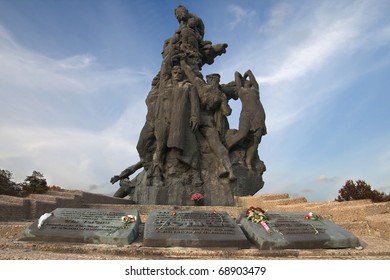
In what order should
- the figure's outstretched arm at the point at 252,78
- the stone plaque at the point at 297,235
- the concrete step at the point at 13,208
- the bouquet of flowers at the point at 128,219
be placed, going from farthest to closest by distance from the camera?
the figure's outstretched arm at the point at 252,78 < the concrete step at the point at 13,208 < the bouquet of flowers at the point at 128,219 < the stone plaque at the point at 297,235

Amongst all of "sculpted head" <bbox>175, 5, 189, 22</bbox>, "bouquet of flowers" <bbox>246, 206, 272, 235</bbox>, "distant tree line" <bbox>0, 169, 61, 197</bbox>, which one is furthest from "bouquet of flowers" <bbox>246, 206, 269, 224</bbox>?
"distant tree line" <bbox>0, 169, 61, 197</bbox>

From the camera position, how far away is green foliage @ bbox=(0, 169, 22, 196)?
1599 cm

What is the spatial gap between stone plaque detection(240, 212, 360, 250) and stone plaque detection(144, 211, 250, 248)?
0.67 feet

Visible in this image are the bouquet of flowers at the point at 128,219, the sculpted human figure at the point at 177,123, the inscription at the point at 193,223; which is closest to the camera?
the inscription at the point at 193,223

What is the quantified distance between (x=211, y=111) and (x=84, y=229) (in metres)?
7.33

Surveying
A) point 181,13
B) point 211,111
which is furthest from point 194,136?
point 181,13

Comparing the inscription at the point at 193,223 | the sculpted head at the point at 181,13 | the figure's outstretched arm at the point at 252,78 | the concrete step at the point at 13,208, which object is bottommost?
the inscription at the point at 193,223

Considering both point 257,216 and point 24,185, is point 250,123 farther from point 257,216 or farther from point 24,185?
point 24,185

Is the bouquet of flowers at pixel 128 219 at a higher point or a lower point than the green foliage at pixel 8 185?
lower

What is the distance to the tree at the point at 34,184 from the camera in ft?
57.3

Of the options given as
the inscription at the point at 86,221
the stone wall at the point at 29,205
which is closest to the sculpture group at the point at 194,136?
the stone wall at the point at 29,205

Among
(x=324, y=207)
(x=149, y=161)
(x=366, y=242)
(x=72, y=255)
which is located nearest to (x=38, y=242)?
(x=72, y=255)

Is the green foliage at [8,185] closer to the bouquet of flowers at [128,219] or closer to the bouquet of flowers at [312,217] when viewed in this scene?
the bouquet of flowers at [128,219]

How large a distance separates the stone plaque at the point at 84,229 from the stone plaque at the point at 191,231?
0.93ft
